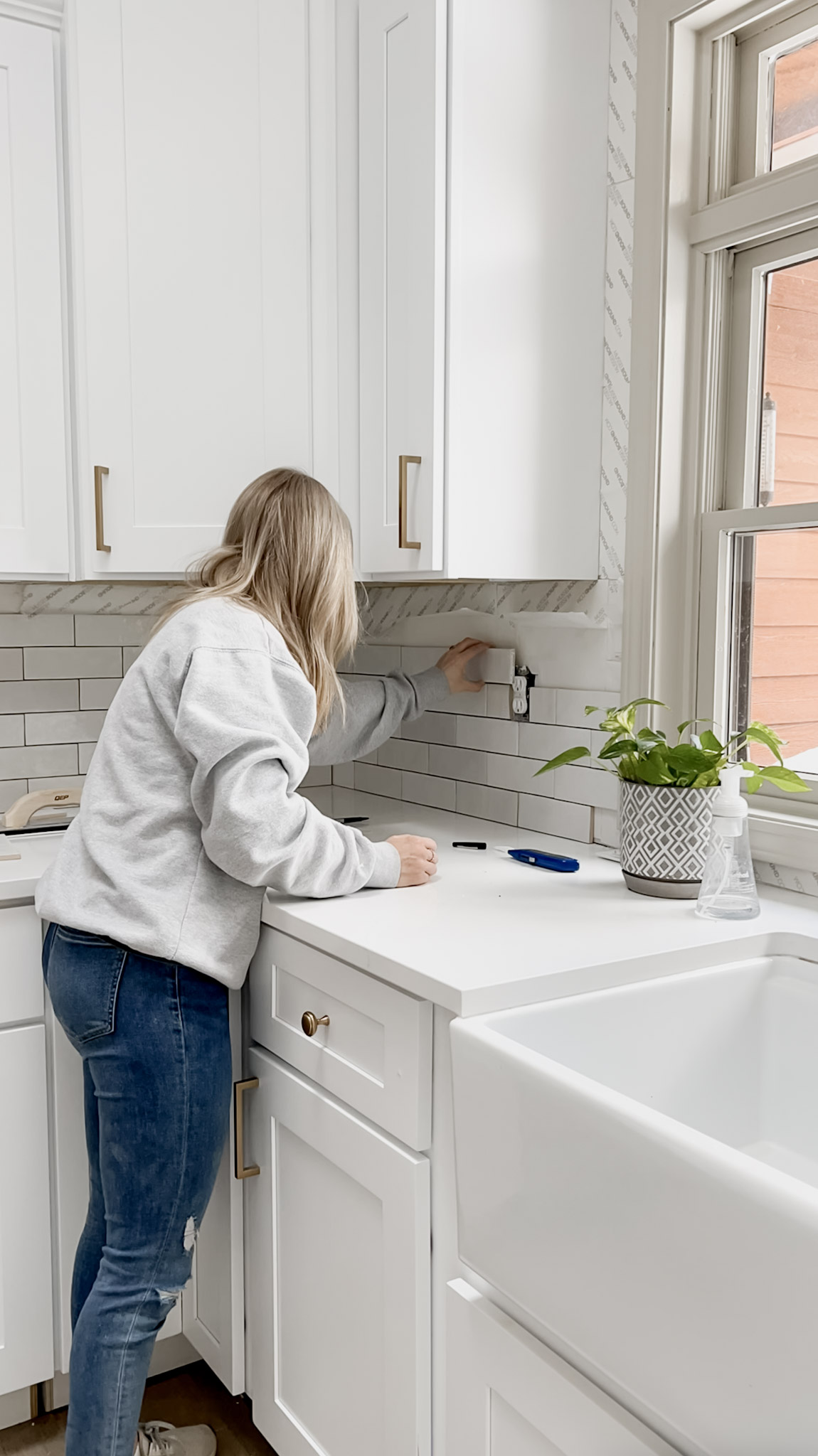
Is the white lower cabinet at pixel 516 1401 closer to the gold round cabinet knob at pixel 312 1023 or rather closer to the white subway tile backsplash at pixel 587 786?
the gold round cabinet knob at pixel 312 1023

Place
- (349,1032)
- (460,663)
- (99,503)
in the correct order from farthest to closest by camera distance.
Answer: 1. (460,663)
2. (99,503)
3. (349,1032)

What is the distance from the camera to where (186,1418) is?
1725 millimetres

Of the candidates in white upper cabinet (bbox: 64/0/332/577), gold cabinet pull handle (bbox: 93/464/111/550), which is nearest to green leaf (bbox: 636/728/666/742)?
white upper cabinet (bbox: 64/0/332/577)

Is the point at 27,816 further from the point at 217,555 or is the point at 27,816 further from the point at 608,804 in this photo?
the point at 608,804

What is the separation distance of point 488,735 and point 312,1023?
0.83 m

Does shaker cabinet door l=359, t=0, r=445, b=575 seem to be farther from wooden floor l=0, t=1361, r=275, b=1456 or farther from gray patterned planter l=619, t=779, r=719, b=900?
wooden floor l=0, t=1361, r=275, b=1456

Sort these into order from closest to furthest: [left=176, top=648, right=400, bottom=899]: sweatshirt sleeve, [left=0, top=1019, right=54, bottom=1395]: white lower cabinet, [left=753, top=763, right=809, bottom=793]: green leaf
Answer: [left=176, top=648, right=400, bottom=899]: sweatshirt sleeve
[left=753, top=763, right=809, bottom=793]: green leaf
[left=0, top=1019, right=54, bottom=1395]: white lower cabinet

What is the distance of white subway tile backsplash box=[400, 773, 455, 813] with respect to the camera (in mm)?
2152

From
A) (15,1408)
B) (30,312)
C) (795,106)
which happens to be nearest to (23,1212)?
(15,1408)

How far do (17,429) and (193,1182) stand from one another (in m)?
1.14

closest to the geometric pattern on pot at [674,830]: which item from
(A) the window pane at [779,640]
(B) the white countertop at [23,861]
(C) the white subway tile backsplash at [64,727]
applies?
(A) the window pane at [779,640]

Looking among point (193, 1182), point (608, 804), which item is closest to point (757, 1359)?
point (193, 1182)

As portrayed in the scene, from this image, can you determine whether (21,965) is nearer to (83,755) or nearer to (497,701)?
(83,755)

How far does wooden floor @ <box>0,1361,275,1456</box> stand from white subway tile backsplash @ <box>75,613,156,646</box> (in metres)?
1.28
